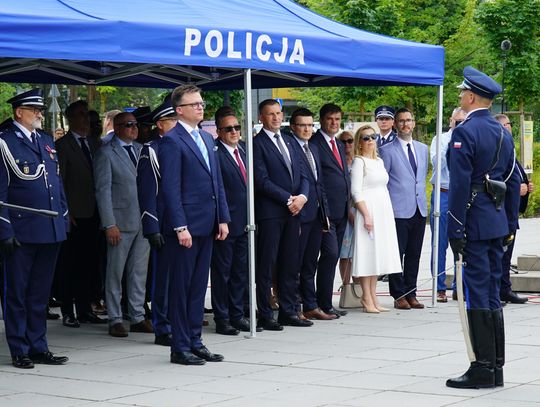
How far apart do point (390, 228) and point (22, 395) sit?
535cm

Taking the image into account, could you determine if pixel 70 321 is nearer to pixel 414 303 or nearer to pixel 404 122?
pixel 414 303

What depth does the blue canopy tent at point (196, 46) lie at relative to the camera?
8930mm

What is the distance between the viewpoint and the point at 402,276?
42.1 feet

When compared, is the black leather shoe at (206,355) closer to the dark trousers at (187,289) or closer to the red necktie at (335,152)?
the dark trousers at (187,289)

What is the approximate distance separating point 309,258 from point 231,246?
123 cm

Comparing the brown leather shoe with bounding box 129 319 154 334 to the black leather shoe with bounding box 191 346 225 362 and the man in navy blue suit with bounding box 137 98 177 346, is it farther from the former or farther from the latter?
the black leather shoe with bounding box 191 346 225 362

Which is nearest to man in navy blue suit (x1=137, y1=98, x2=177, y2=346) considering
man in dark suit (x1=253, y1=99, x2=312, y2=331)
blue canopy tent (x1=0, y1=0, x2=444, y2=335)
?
blue canopy tent (x1=0, y1=0, x2=444, y2=335)

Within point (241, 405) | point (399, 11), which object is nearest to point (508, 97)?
point (399, 11)

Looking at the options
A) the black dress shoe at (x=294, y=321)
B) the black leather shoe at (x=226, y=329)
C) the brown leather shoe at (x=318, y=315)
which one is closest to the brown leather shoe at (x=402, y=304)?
the brown leather shoe at (x=318, y=315)

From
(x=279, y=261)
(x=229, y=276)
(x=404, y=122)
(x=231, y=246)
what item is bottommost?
(x=229, y=276)

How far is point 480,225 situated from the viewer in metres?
8.18

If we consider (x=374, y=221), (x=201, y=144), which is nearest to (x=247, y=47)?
(x=201, y=144)

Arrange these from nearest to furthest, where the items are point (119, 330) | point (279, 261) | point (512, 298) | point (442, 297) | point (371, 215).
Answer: point (119, 330)
point (279, 261)
point (371, 215)
point (512, 298)
point (442, 297)

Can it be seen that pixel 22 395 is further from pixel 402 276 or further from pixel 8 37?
pixel 402 276
